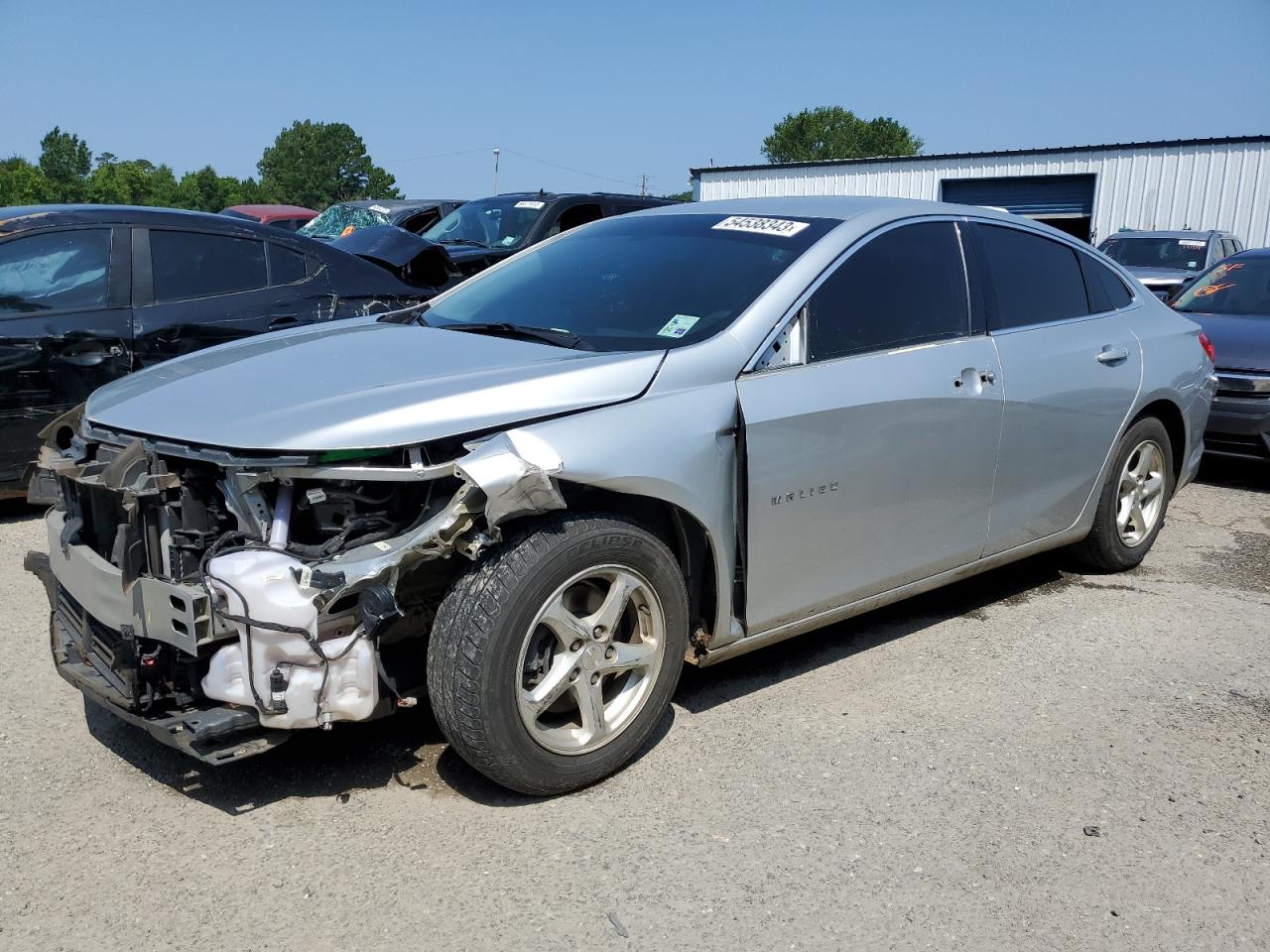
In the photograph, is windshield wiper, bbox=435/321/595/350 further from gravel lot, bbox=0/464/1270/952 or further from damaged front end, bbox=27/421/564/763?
gravel lot, bbox=0/464/1270/952

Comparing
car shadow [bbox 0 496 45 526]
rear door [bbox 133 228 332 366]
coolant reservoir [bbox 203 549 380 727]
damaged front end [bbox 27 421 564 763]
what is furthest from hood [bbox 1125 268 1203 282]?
coolant reservoir [bbox 203 549 380 727]

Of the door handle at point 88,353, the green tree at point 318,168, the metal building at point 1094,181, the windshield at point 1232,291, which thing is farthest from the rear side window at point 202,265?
the green tree at point 318,168

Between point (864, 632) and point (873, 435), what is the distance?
3.87 feet

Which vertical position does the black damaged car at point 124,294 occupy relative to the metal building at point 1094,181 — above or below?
below

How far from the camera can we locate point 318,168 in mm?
133125

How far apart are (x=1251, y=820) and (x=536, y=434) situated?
2322 mm

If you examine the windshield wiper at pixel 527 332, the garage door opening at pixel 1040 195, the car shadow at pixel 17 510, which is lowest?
the car shadow at pixel 17 510

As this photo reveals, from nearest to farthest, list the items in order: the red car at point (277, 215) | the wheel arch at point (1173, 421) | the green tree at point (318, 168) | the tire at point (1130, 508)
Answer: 1. the tire at point (1130, 508)
2. the wheel arch at point (1173, 421)
3. the red car at point (277, 215)
4. the green tree at point (318, 168)

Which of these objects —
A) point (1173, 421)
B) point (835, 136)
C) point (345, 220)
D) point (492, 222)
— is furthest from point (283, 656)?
point (835, 136)

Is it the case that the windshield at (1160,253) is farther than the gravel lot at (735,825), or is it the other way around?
the windshield at (1160,253)

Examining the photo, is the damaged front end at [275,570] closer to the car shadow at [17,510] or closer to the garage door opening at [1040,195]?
the car shadow at [17,510]

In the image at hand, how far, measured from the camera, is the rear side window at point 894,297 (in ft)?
12.5

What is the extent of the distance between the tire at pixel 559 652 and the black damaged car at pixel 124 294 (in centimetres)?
303

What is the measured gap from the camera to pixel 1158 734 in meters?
3.81
